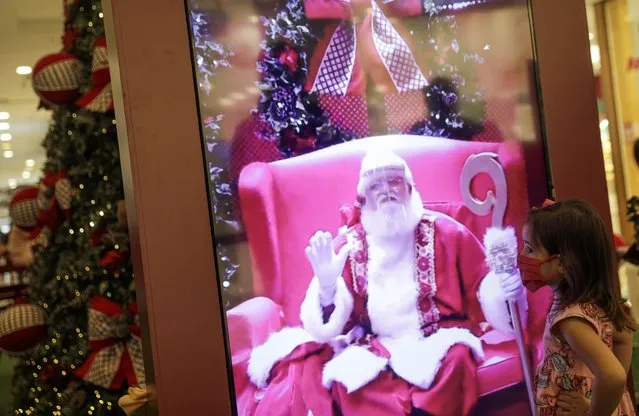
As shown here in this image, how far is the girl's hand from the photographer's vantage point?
5.40 ft

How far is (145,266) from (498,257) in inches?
42.9

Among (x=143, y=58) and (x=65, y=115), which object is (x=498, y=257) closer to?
(x=143, y=58)

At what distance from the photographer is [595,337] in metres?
1.59

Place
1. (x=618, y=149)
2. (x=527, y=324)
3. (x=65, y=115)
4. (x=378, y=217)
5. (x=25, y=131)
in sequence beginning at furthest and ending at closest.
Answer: (x=25, y=131) → (x=618, y=149) → (x=65, y=115) → (x=527, y=324) → (x=378, y=217)

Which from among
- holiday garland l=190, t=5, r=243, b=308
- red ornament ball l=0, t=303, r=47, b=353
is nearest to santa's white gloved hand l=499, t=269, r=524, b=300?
holiday garland l=190, t=5, r=243, b=308

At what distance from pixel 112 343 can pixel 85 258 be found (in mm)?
430

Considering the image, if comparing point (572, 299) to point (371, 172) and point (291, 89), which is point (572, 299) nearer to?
point (371, 172)

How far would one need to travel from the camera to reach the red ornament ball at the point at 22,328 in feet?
11.5

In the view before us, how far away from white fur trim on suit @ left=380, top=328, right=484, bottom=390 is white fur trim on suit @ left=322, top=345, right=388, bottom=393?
2.2 inches

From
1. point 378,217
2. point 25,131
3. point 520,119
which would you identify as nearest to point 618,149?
point 520,119

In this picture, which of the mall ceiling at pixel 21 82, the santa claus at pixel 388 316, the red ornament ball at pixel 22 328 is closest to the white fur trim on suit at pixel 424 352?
the santa claus at pixel 388 316

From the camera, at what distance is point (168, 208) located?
2.02m

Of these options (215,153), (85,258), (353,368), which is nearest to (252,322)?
(353,368)

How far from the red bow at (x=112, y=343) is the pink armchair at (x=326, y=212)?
105 cm
